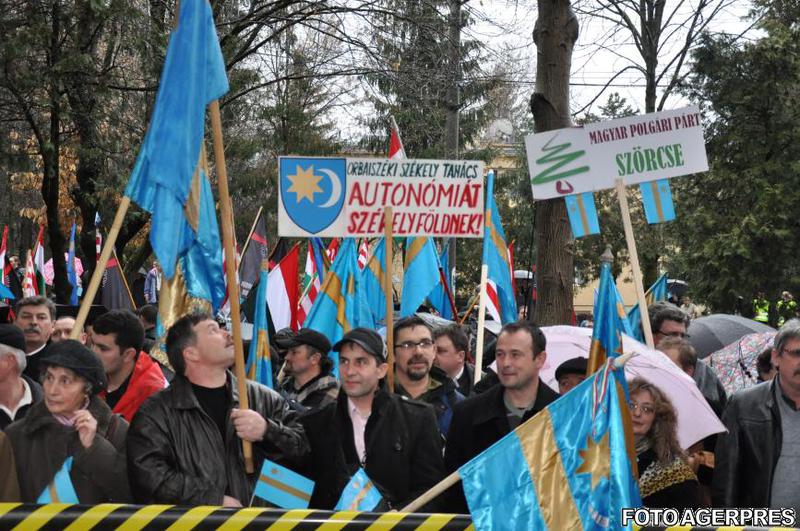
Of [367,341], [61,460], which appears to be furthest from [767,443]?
[61,460]

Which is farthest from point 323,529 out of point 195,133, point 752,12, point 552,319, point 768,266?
point 752,12

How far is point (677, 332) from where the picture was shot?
801 centimetres

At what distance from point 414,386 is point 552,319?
3653mm

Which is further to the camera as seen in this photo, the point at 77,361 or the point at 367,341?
the point at 367,341

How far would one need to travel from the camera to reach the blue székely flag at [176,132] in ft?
17.4

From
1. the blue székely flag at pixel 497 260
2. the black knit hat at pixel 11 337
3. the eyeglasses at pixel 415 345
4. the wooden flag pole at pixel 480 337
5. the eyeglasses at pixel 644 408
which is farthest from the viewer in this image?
the blue székely flag at pixel 497 260

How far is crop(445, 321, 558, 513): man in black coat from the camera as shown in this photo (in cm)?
568

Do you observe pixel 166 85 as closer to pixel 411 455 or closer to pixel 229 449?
pixel 229 449

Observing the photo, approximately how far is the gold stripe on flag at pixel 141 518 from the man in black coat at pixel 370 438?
118cm

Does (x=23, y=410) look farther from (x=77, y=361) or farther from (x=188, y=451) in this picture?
(x=188, y=451)

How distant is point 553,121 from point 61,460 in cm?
632

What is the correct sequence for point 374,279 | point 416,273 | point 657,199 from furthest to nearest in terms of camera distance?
point 374,279, point 416,273, point 657,199

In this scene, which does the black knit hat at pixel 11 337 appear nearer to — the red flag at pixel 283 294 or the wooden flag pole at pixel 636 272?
the wooden flag pole at pixel 636 272

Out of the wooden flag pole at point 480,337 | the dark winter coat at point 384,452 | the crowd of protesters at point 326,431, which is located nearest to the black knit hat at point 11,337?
the crowd of protesters at point 326,431
